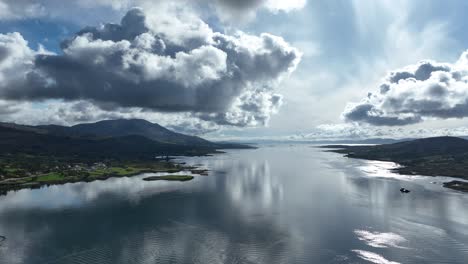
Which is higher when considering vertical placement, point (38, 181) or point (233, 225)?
point (38, 181)

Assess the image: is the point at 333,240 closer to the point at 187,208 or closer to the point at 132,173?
the point at 187,208

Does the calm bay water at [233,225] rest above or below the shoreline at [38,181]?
below

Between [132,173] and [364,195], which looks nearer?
[364,195]

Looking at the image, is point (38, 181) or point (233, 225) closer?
point (233, 225)

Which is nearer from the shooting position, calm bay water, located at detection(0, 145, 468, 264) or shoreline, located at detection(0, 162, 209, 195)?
calm bay water, located at detection(0, 145, 468, 264)

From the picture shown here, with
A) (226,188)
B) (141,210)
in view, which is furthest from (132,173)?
(141,210)

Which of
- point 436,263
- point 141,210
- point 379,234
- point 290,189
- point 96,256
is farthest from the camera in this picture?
point 290,189

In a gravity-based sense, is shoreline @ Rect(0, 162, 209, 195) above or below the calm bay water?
above

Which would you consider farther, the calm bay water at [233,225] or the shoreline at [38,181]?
the shoreline at [38,181]
